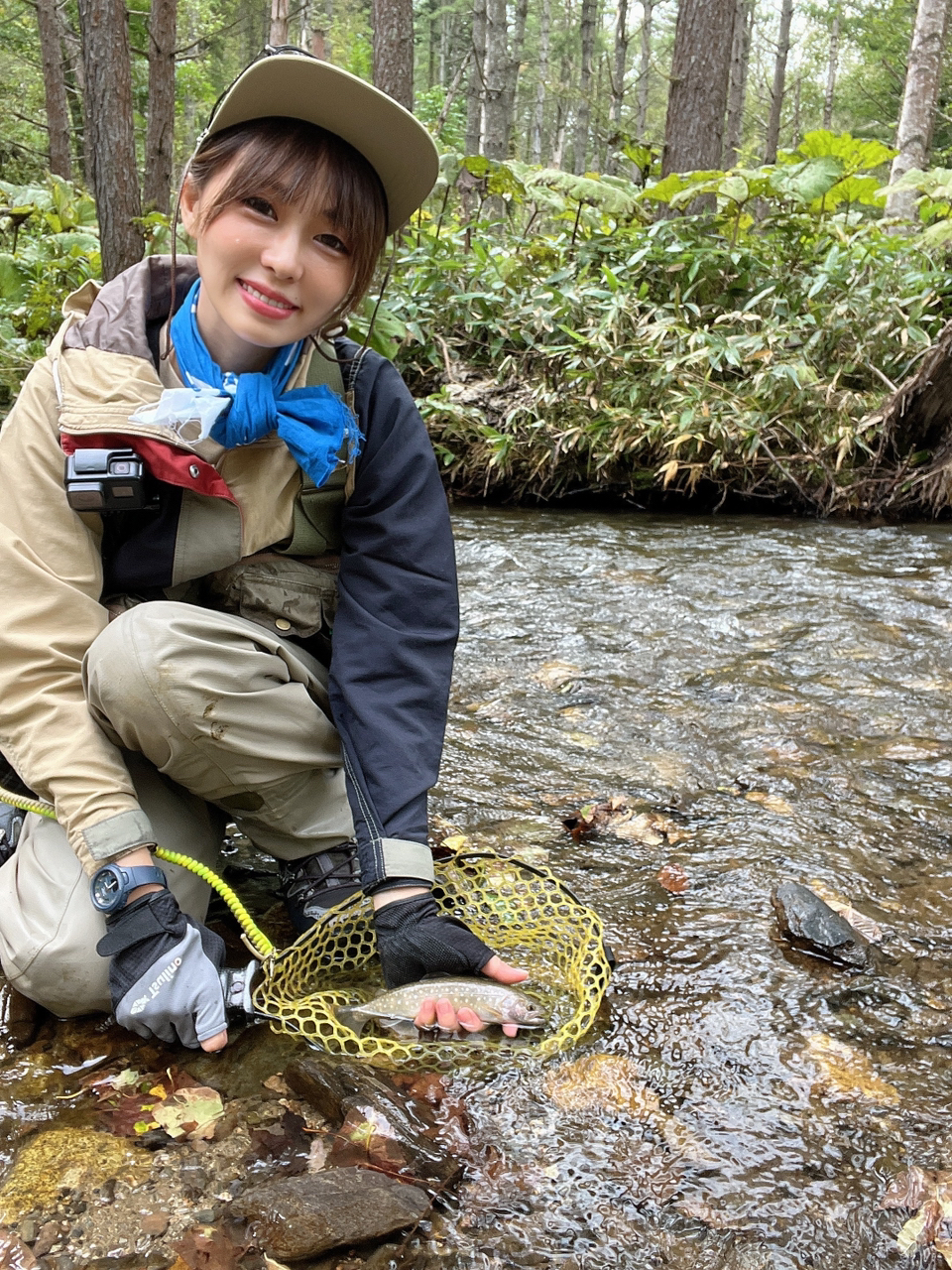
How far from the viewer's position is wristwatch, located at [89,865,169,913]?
62.4 inches

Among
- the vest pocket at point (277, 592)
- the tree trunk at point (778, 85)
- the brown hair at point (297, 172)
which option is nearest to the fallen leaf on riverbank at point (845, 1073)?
the vest pocket at point (277, 592)

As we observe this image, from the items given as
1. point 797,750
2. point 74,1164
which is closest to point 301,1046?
point 74,1164

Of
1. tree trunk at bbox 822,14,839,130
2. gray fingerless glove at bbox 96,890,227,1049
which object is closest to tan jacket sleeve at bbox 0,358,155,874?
gray fingerless glove at bbox 96,890,227,1049

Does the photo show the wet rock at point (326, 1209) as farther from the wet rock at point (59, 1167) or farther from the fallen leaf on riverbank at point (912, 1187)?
the fallen leaf on riverbank at point (912, 1187)

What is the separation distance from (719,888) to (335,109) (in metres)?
1.71

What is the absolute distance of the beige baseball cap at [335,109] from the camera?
5.40 ft

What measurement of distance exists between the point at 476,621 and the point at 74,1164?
2.97 meters

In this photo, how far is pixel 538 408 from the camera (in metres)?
6.69

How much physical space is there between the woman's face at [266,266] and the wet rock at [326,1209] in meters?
1.39

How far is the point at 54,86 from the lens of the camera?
1275cm

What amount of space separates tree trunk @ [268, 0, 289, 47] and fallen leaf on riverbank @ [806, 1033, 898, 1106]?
14.1 ft

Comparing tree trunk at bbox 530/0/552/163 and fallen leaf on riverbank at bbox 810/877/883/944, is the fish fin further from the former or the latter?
tree trunk at bbox 530/0/552/163

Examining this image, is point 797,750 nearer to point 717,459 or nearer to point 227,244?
point 227,244

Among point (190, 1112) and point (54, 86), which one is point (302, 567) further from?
point (54, 86)
